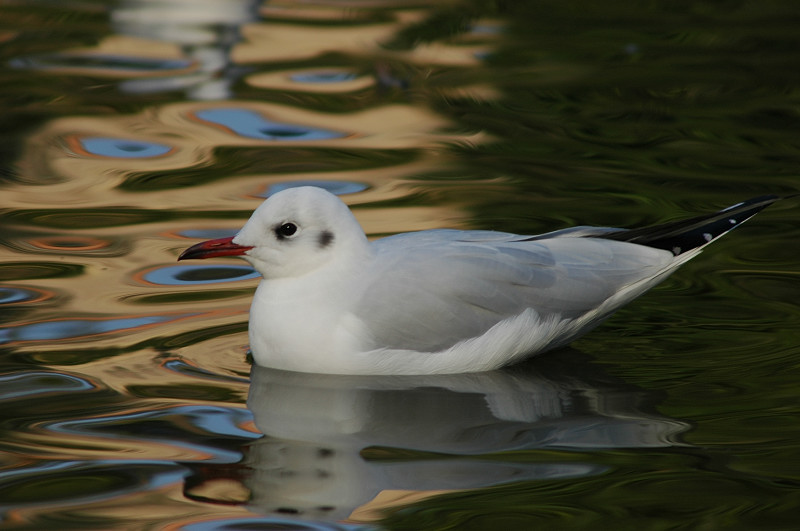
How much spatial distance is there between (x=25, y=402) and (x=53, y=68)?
21.2 feet

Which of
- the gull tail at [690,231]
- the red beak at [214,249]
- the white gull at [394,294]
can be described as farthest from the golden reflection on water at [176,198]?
the gull tail at [690,231]

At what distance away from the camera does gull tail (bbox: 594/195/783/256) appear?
633 centimetres

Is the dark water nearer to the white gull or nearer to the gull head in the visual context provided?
the white gull

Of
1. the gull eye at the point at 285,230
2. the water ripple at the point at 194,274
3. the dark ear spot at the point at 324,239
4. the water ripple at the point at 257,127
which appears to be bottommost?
the dark ear spot at the point at 324,239

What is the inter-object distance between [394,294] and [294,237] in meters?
0.52

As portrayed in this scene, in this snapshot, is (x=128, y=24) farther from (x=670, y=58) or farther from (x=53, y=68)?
(x=670, y=58)

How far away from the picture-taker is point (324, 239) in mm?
5934

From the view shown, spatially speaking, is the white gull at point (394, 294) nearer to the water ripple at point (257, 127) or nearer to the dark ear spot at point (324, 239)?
the dark ear spot at point (324, 239)

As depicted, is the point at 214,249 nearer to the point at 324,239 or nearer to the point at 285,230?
the point at 285,230

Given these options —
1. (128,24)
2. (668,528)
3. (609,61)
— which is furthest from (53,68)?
(668,528)

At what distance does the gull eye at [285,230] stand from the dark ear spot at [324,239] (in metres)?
0.12

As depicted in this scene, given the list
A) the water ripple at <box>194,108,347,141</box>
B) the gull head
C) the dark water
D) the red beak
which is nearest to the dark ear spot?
→ the gull head

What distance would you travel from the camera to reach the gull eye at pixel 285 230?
5.89 m

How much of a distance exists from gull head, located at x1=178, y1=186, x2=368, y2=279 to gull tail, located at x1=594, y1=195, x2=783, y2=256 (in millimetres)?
1385
